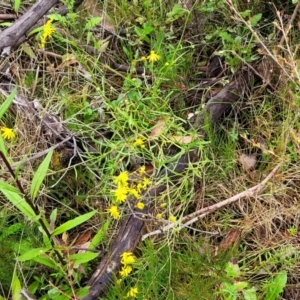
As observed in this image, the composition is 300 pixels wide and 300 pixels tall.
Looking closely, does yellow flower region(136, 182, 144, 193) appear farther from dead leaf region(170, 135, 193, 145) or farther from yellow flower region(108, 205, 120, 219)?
dead leaf region(170, 135, 193, 145)

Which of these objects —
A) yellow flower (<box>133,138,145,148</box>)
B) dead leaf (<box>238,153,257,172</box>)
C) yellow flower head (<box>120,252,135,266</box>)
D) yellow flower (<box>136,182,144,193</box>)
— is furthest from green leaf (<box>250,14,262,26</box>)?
yellow flower head (<box>120,252,135,266</box>)

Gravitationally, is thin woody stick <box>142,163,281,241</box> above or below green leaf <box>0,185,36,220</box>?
below

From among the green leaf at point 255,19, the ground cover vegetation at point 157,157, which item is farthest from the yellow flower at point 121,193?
the green leaf at point 255,19

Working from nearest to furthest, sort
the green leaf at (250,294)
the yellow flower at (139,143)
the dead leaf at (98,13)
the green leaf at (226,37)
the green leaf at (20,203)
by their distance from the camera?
the green leaf at (20,203), the green leaf at (250,294), the yellow flower at (139,143), the green leaf at (226,37), the dead leaf at (98,13)

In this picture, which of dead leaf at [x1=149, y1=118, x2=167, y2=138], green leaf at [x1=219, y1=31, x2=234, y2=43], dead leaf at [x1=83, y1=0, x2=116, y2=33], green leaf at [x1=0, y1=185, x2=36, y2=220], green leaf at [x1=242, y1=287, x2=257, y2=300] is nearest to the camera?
green leaf at [x1=0, y1=185, x2=36, y2=220]

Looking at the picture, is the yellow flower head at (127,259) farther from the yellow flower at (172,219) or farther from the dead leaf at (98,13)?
the dead leaf at (98,13)
